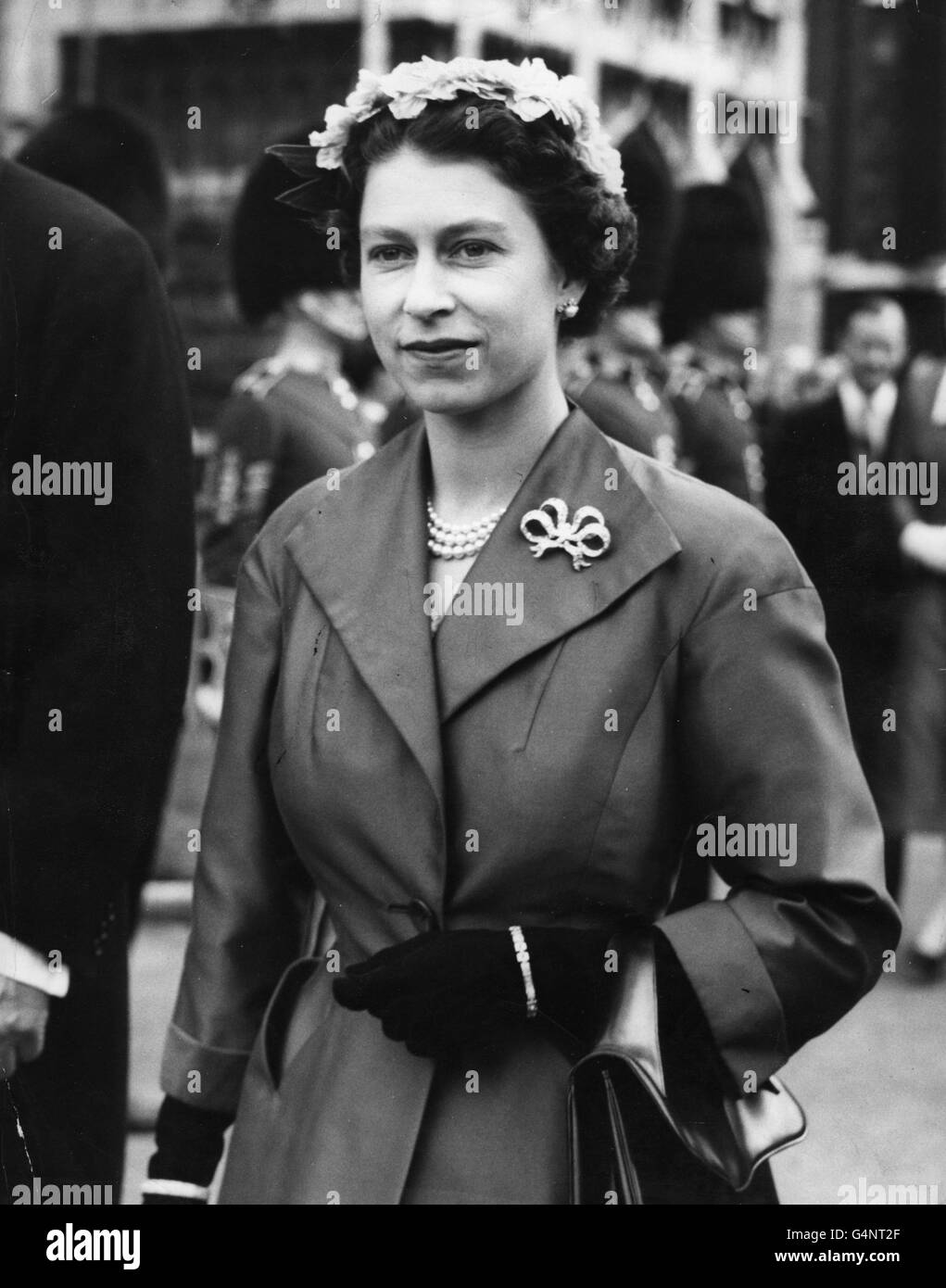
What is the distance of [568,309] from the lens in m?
2.62

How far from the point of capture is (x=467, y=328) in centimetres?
246

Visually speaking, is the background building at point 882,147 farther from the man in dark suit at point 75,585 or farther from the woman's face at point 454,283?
the man in dark suit at point 75,585

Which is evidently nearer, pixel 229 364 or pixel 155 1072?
pixel 155 1072

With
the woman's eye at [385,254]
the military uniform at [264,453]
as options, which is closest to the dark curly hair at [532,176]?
the woman's eye at [385,254]

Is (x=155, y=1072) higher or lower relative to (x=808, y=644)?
lower

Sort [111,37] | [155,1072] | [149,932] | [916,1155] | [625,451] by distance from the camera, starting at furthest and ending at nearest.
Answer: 1. [111,37]
2. [149,932]
3. [155,1072]
4. [916,1155]
5. [625,451]

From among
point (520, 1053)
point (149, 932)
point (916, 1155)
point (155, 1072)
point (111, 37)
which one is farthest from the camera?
point (111, 37)

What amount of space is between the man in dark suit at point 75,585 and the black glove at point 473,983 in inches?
23.8

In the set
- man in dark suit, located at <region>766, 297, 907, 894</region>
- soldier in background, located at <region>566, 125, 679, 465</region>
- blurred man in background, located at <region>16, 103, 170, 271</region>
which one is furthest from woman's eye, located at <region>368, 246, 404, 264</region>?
blurred man in background, located at <region>16, 103, 170, 271</region>

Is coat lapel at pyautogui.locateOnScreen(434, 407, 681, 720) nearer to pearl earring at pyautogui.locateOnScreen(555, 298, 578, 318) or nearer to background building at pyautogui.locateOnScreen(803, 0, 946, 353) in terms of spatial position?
pearl earring at pyautogui.locateOnScreen(555, 298, 578, 318)

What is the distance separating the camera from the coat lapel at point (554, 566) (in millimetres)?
2475
